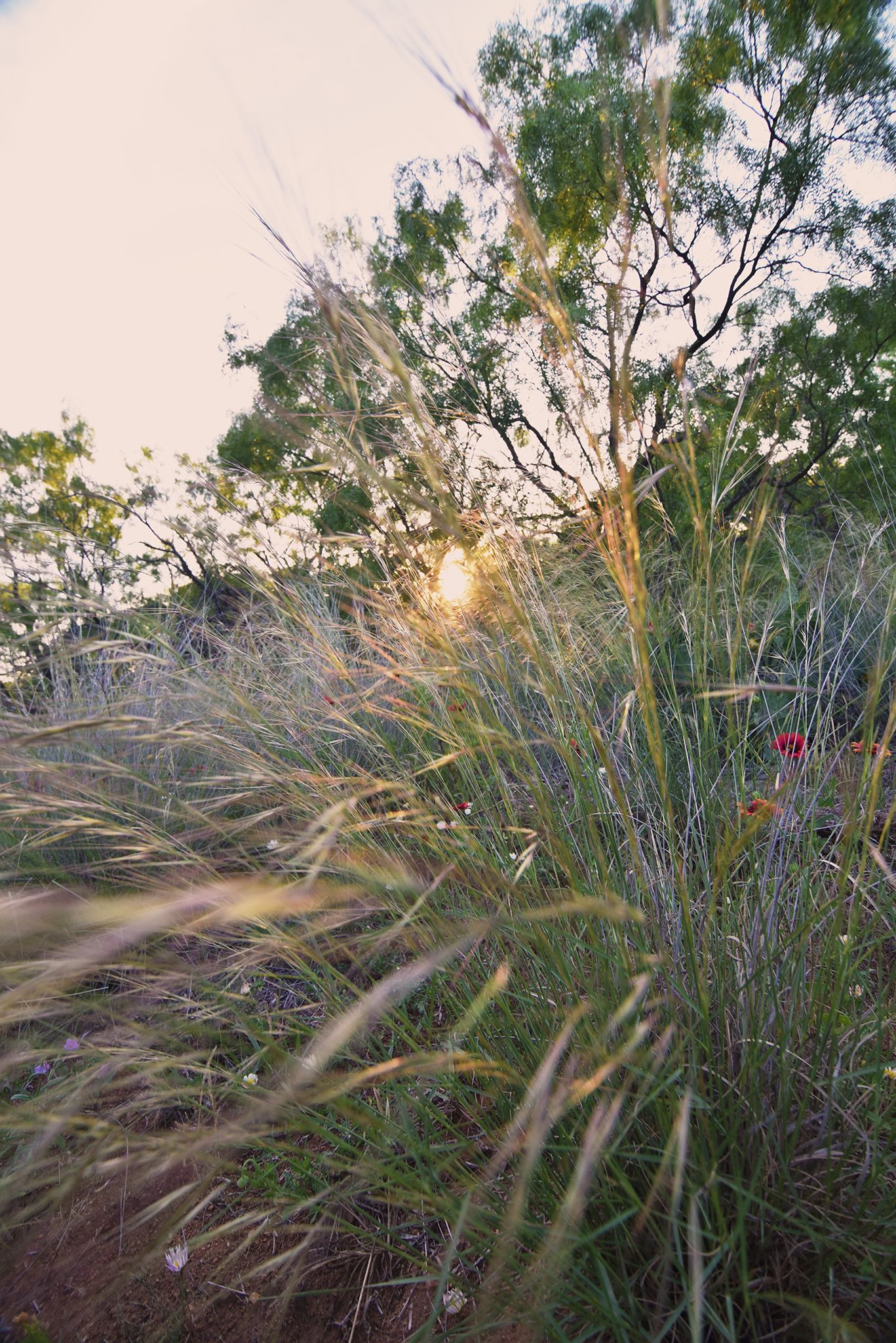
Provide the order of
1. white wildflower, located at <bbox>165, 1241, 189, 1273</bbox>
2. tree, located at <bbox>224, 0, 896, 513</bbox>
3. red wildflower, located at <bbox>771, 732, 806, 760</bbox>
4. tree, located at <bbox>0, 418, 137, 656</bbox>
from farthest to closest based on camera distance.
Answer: tree, located at <bbox>224, 0, 896, 513</bbox>, red wildflower, located at <bbox>771, 732, 806, 760</bbox>, white wildflower, located at <bbox>165, 1241, 189, 1273</bbox>, tree, located at <bbox>0, 418, 137, 656</bbox>

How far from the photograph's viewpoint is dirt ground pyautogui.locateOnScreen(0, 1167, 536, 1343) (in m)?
1.01

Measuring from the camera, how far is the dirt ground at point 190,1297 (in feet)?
3.32

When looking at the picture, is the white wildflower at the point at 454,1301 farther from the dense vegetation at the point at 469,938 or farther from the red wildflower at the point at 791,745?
the red wildflower at the point at 791,745

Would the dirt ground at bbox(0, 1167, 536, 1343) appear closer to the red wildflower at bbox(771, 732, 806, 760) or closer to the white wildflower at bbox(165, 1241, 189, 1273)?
the white wildflower at bbox(165, 1241, 189, 1273)

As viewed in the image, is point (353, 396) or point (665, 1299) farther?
point (353, 396)

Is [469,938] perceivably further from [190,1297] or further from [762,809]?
[190,1297]

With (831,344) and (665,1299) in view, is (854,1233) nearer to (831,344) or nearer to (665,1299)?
(665,1299)

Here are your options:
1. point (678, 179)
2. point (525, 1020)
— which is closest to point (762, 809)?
point (525, 1020)

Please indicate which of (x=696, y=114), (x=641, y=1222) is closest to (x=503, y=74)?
(x=696, y=114)

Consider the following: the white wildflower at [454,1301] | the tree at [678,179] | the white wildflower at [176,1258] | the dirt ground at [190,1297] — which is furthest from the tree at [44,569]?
the tree at [678,179]

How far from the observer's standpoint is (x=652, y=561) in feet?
10.9

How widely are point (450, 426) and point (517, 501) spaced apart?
1.06 feet

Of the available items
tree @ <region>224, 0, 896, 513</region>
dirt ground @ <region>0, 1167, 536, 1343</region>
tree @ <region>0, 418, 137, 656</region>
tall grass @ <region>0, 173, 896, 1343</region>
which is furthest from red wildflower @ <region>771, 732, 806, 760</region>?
tree @ <region>224, 0, 896, 513</region>

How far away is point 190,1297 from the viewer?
110 centimetres
